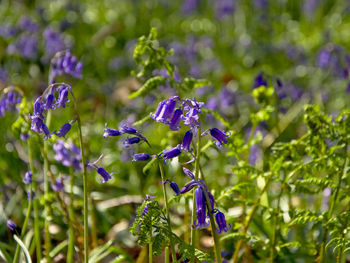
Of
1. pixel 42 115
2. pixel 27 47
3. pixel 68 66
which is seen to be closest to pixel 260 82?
pixel 68 66

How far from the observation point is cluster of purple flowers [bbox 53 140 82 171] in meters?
3.38

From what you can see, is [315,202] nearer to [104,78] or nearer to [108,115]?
[108,115]

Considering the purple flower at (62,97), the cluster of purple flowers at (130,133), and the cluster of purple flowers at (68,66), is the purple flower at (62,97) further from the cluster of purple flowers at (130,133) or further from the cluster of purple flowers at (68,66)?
the cluster of purple flowers at (68,66)

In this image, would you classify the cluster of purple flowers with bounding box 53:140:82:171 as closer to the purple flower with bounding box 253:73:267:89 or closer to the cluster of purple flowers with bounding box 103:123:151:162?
the cluster of purple flowers with bounding box 103:123:151:162

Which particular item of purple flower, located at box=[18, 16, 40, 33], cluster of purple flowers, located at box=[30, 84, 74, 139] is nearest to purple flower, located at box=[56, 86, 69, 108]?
cluster of purple flowers, located at box=[30, 84, 74, 139]

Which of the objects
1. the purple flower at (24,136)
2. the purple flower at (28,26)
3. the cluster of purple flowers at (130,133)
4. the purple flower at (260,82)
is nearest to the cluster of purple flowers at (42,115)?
the cluster of purple flowers at (130,133)

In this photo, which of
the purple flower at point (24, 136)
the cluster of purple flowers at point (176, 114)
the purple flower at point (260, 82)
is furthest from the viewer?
the purple flower at point (260, 82)

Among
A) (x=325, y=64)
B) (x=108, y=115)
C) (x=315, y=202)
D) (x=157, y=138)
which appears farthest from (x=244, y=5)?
(x=315, y=202)

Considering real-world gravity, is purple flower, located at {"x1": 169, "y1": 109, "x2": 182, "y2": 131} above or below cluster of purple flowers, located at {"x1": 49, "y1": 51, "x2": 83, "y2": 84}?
below

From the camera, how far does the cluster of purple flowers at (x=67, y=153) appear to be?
338 cm

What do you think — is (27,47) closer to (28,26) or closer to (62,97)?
(28,26)

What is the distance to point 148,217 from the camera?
213 cm

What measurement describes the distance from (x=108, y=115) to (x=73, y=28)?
2.85 m

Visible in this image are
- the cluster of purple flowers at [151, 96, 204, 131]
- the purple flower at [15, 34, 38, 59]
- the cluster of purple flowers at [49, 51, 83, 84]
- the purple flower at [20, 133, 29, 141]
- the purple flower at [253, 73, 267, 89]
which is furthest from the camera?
the purple flower at [15, 34, 38, 59]
